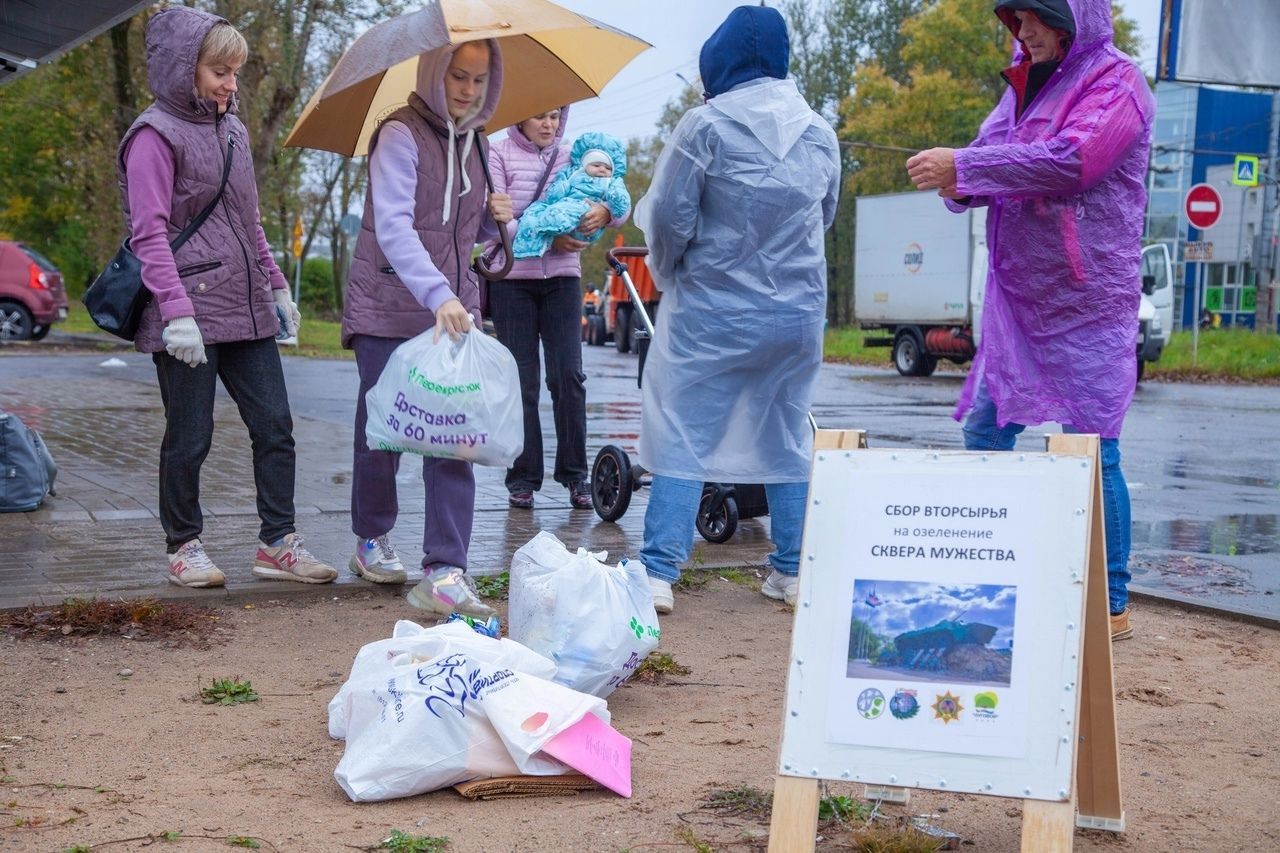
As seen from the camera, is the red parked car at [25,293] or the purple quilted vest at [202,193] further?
the red parked car at [25,293]

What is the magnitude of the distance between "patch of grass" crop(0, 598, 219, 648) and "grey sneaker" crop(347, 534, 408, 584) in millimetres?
682

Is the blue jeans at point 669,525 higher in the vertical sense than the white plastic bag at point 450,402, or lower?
lower

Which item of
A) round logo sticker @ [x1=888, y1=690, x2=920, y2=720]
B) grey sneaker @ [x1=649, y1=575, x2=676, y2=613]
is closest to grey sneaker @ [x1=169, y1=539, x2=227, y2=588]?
grey sneaker @ [x1=649, y1=575, x2=676, y2=613]

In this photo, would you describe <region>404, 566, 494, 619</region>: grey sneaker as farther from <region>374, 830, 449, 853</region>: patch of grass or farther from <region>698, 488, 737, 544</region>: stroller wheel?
<region>374, 830, 449, 853</region>: patch of grass

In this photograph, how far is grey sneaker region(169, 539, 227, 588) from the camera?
519 cm

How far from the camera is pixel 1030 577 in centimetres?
274

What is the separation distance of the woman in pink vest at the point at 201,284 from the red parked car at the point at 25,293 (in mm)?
20987

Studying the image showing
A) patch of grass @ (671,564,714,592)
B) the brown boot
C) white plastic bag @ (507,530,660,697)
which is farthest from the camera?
patch of grass @ (671,564,714,592)

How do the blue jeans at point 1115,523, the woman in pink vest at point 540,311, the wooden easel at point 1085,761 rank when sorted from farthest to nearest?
the woman in pink vest at point 540,311
the blue jeans at point 1115,523
the wooden easel at point 1085,761

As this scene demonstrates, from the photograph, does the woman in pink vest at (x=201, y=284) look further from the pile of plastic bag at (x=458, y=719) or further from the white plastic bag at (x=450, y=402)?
the pile of plastic bag at (x=458, y=719)

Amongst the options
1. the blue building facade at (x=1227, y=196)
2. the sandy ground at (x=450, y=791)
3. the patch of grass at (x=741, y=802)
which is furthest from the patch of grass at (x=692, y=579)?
the blue building facade at (x=1227, y=196)

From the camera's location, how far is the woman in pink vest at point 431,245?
4770 millimetres

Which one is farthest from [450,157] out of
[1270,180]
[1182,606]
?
[1270,180]

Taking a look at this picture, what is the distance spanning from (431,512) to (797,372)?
142 cm
